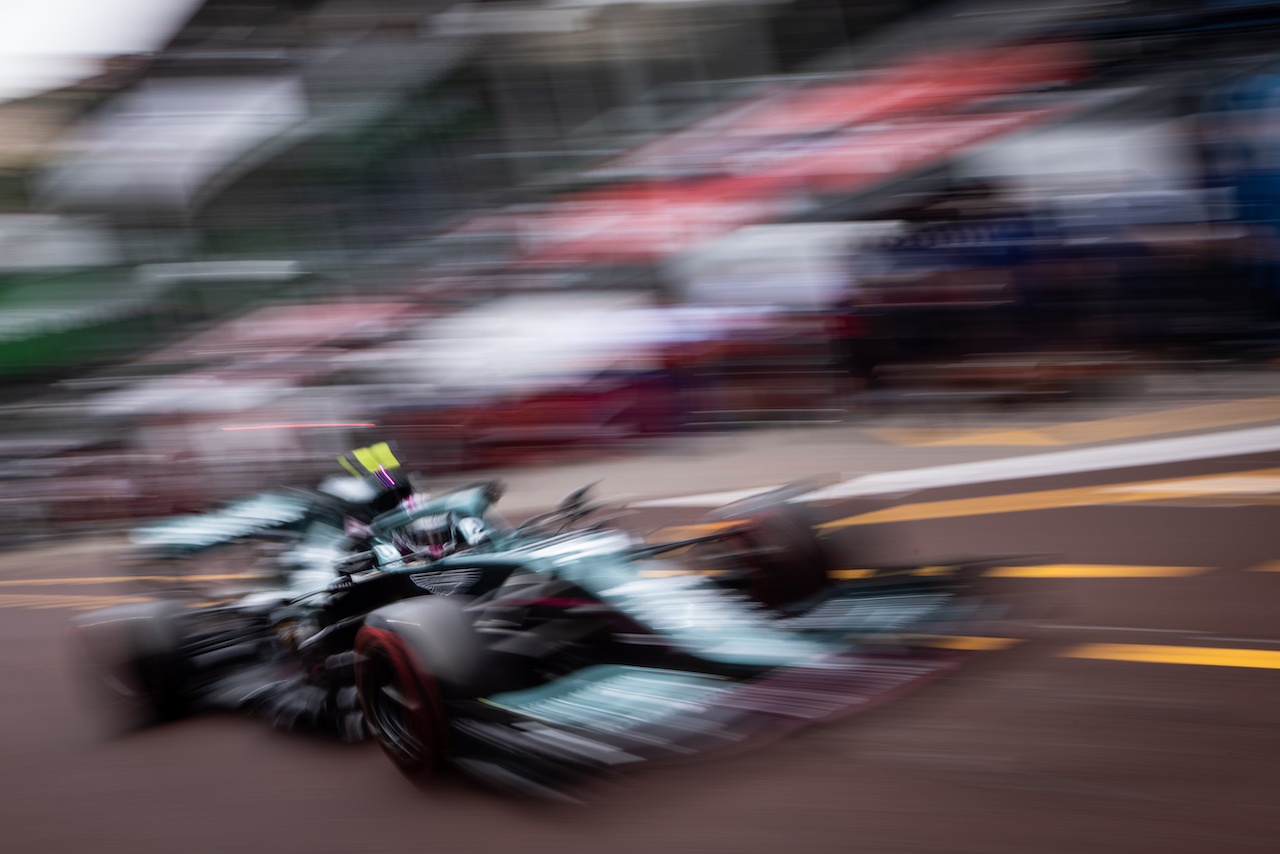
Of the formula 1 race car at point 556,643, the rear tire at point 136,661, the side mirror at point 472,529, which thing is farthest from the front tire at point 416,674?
the rear tire at point 136,661

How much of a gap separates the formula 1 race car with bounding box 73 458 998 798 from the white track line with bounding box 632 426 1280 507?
330 centimetres

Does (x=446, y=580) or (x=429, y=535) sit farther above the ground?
(x=429, y=535)

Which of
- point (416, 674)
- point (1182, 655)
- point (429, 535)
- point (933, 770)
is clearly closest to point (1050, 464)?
point (1182, 655)

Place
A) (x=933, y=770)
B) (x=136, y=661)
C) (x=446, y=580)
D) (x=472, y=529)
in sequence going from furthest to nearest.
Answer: (x=136, y=661) → (x=472, y=529) → (x=446, y=580) → (x=933, y=770)

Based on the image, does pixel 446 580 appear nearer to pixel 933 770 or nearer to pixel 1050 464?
pixel 933 770

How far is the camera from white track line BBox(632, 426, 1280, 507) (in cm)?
737

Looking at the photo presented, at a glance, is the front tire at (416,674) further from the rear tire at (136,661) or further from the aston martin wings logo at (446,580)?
the rear tire at (136,661)

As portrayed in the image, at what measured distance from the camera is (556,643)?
3.79 meters

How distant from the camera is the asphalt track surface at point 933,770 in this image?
2.95m

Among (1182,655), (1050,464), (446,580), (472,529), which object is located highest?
(472,529)

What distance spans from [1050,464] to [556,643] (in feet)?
16.7

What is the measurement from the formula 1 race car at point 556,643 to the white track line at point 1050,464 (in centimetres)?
330

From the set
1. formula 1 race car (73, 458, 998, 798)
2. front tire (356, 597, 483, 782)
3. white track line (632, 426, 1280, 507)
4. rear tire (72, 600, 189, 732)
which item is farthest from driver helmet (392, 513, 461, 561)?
white track line (632, 426, 1280, 507)

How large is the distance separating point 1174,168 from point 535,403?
6.58 m
